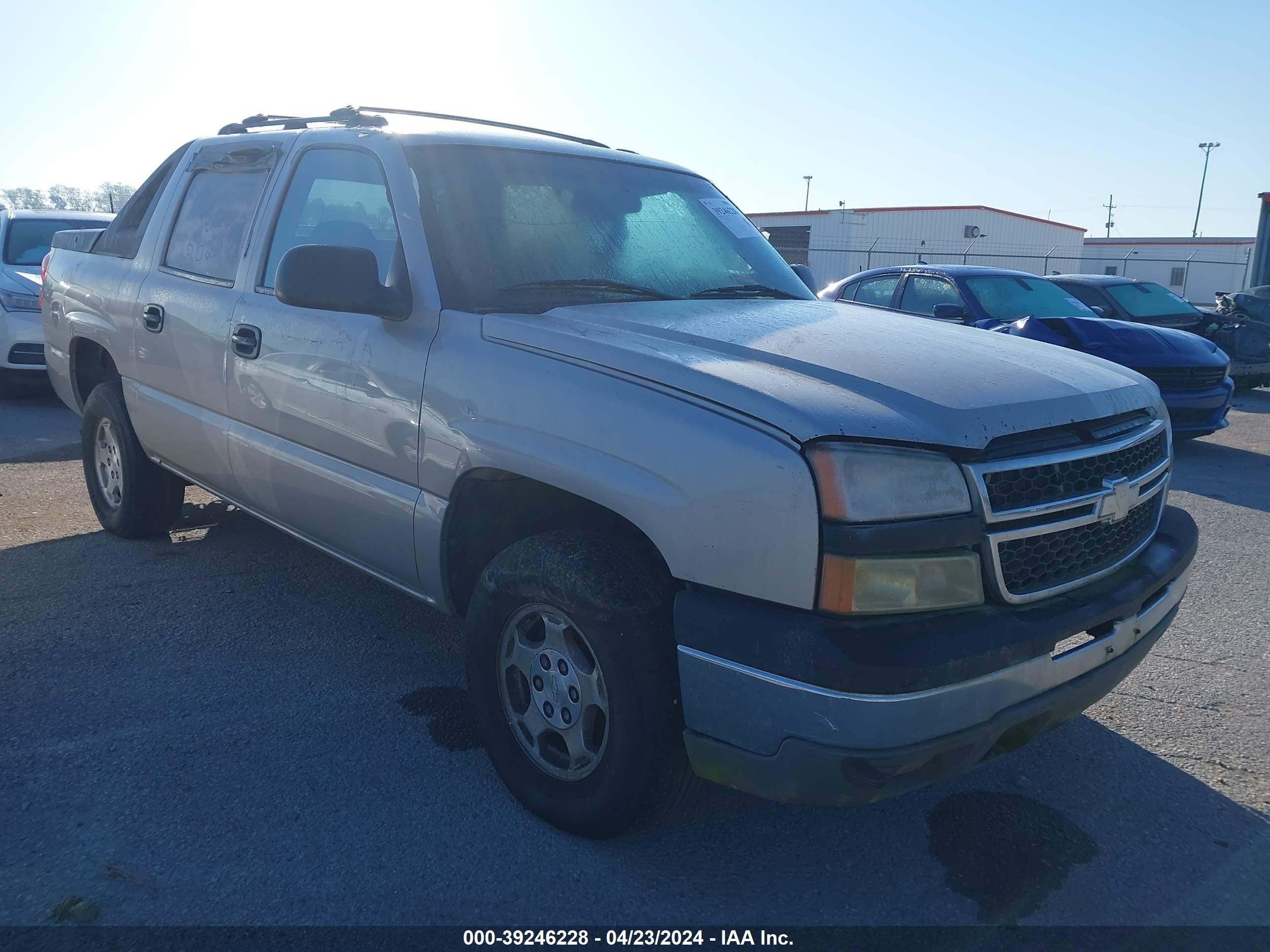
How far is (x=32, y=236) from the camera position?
10.6 meters

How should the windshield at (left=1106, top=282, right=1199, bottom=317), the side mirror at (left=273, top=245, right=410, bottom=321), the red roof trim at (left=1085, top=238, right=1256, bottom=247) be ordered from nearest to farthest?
1. the side mirror at (left=273, top=245, right=410, bottom=321)
2. the windshield at (left=1106, top=282, right=1199, bottom=317)
3. the red roof trim at (left=1085, top=238, right=1256, bottom=247)

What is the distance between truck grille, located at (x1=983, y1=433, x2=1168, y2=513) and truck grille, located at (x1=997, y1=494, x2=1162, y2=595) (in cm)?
8

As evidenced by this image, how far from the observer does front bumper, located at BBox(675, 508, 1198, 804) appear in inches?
83.6

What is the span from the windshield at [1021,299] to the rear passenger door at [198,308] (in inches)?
252

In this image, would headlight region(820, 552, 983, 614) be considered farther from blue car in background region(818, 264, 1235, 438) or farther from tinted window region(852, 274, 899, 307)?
tinted window region(852, 274, 899, 307)

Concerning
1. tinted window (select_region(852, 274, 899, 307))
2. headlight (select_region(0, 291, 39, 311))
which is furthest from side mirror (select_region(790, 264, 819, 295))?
headlight (select_region(0, 291, 39, 311))

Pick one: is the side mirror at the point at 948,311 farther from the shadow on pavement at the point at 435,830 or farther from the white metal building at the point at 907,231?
the white metal building at the point at 907,231

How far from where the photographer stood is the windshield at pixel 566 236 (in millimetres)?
3164

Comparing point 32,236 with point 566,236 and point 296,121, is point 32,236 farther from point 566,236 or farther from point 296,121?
point 566,236

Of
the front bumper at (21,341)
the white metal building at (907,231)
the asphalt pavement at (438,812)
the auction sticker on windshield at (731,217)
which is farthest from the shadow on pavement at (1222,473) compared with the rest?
the white metal building at (907,231)

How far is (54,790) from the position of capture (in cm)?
290

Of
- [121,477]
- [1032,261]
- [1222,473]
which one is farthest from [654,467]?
[1032,261]

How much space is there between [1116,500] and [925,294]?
6823 millimetres

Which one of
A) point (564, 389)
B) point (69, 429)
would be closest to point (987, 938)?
point (564, 389)
